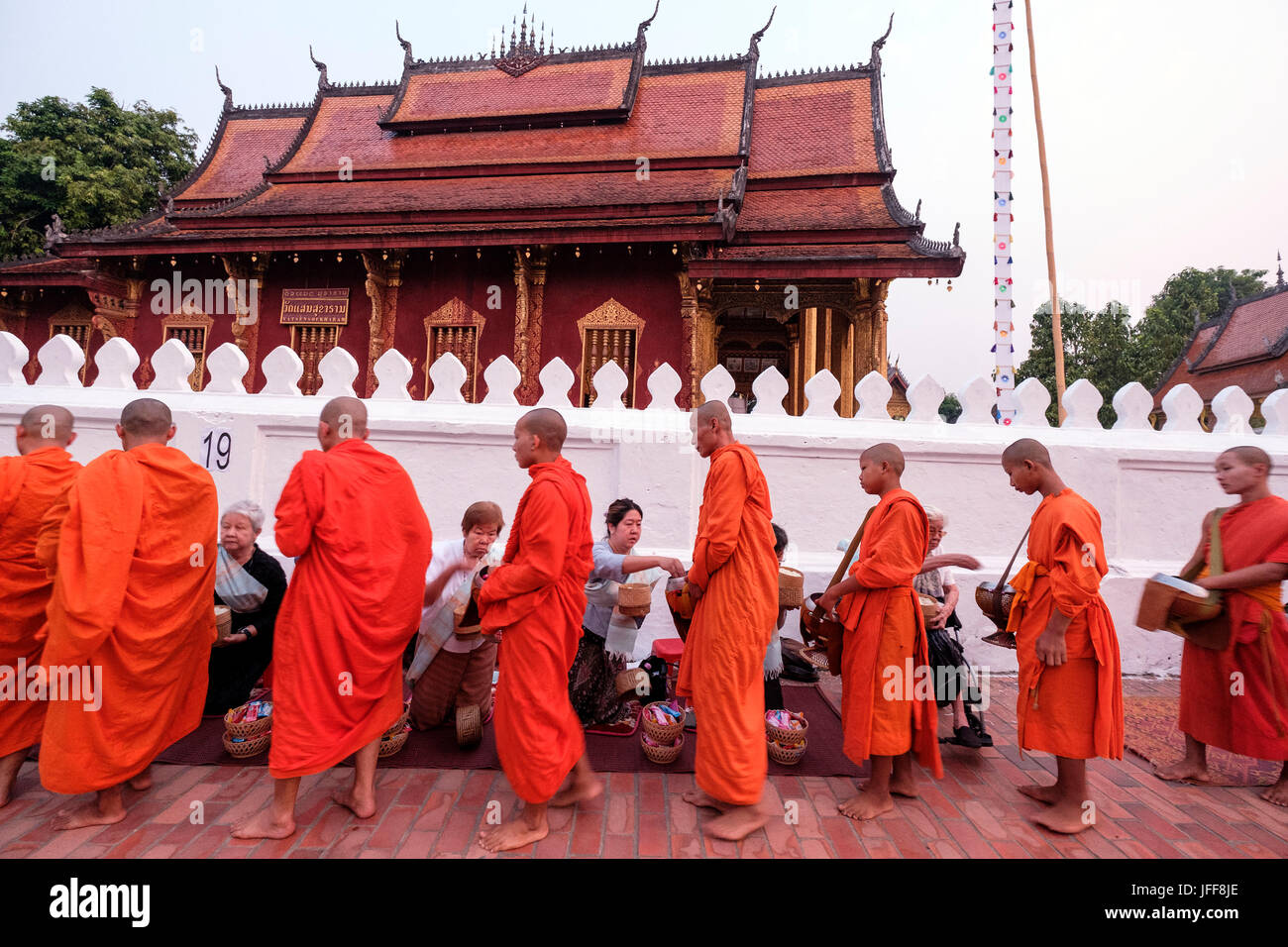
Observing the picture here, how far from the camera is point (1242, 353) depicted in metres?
20.0

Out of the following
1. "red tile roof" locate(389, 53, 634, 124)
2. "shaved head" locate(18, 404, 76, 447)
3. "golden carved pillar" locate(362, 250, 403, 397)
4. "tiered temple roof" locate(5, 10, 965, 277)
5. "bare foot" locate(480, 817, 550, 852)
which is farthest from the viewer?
"red tile roof" locate(389, 53, 634, 124)

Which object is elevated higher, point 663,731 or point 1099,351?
point 1099,351

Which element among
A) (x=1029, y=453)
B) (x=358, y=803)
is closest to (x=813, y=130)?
(x=1029, y=453)

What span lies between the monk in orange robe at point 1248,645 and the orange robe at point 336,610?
12.6ft

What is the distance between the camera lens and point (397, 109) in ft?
42.3

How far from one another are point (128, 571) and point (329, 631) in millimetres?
855

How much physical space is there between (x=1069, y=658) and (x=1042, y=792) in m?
0.73

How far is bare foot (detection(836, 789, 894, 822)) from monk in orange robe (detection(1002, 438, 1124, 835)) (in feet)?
2.10

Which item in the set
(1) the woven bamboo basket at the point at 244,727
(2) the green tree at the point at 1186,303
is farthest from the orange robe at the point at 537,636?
(2) the green tree at the point at 1186,303

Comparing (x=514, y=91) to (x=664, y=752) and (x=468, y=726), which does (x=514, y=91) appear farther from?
(x=664, y=752)

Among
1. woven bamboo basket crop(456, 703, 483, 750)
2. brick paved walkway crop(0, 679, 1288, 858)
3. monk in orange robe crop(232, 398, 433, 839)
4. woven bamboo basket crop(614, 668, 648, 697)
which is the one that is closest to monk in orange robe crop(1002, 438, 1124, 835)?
brick paved walkway crop(0, 679, 1288, 858)

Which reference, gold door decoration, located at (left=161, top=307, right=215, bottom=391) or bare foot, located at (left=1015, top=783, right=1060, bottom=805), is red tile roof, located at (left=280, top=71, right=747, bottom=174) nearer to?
gold door decoration, located at (left=161, top=307, right=215, bottom=391)

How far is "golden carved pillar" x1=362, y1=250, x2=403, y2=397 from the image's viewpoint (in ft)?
33.3
